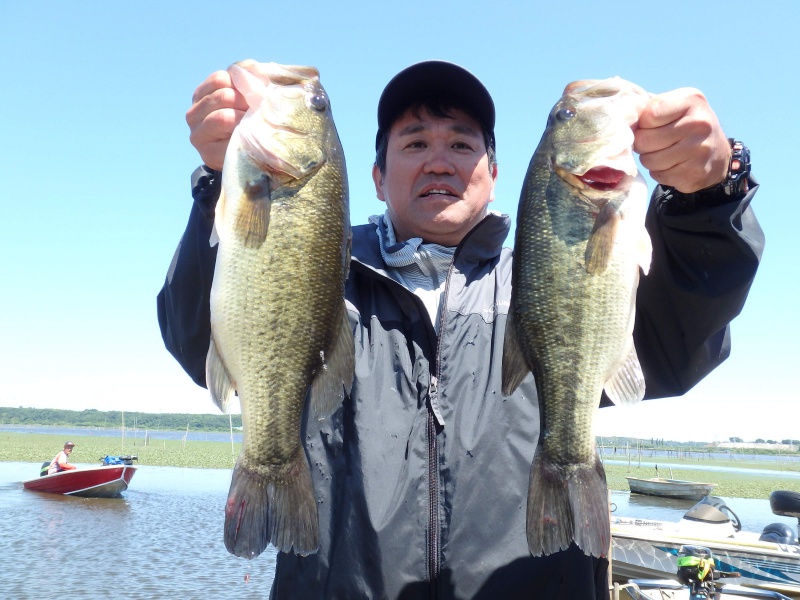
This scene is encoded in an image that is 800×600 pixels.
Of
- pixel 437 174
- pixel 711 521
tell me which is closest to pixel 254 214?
pixel 437 174

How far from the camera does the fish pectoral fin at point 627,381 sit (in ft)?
8.79

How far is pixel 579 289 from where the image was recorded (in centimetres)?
264

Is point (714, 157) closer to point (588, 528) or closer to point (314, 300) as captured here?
point (588, 528)

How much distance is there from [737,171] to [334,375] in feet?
5.85

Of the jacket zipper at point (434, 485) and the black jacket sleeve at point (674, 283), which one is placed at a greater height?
the black jacket sleeve at point (674, 283)

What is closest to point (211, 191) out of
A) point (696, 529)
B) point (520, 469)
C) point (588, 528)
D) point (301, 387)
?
point (301, 387)

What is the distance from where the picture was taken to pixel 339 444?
2.91 meters

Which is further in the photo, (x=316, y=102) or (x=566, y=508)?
(x=316, y=102)

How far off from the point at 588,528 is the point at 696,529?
1021 centimetres

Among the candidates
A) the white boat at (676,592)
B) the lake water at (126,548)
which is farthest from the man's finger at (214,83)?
the lake water at (126,548)

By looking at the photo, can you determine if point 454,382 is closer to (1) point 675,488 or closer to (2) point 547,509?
(2) point 547,509

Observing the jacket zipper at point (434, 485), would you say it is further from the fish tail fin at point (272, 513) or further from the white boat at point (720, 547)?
the white boat at point (720, 547)

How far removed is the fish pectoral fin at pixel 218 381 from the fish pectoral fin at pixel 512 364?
1.09 m

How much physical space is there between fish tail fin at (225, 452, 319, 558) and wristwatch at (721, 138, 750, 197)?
199 cm
